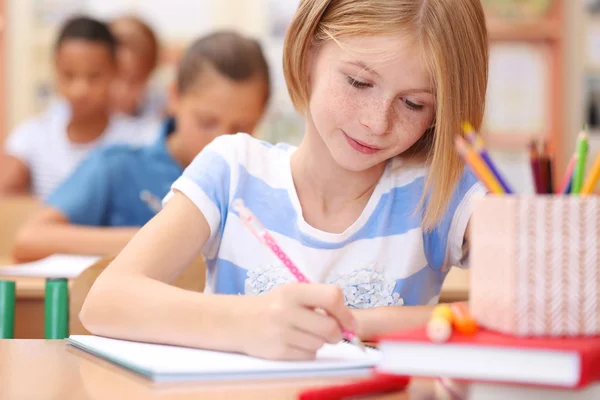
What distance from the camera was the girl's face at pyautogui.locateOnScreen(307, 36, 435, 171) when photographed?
959 mm

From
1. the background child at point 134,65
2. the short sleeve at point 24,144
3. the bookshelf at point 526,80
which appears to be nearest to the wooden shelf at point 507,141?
the bookshelf at point 526,80

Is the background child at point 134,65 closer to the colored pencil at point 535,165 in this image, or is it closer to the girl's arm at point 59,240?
the girl's arm at point 59,240

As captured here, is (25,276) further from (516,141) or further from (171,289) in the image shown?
(516,141)

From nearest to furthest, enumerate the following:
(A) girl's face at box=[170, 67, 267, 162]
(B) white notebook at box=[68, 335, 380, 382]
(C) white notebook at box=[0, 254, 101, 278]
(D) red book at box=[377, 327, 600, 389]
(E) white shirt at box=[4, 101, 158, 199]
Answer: (D) red book at box=[377, 327, 600, 389], (B) white notebook at box=[68, 335, 380, 382], (C) white notebook at box=[0, 254, 101, 278], (A) girl's face at box=[170, 67, 267, 162], (E) white shirt at box=[4, 101, 158, 199]

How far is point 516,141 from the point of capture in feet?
13.5

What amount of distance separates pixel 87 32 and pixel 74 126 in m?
0.31

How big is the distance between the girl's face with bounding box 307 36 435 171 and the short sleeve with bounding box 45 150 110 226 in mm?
1165

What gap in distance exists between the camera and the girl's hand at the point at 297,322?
73 cm

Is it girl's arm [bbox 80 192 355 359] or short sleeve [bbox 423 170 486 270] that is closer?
girl's arm [bbox 80 192 355 359]

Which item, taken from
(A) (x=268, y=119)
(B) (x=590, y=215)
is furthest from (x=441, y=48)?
(A) (x=268, y=119)

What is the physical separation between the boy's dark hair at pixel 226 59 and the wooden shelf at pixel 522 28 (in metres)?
2.08

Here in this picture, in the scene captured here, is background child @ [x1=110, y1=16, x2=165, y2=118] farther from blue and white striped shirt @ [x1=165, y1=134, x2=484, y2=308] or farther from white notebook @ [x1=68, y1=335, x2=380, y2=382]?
white notebook @ [x1=68, y1=335, x2=380, y2=382]

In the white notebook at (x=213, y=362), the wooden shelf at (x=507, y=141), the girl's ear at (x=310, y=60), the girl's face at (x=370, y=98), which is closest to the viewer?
the white notebook at (x=213, y=362)

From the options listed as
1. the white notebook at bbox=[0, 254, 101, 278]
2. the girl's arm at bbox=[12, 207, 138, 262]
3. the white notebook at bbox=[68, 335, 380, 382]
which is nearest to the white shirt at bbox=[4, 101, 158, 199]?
the girl's arm at bbox=[12, 207, 138, 262]
